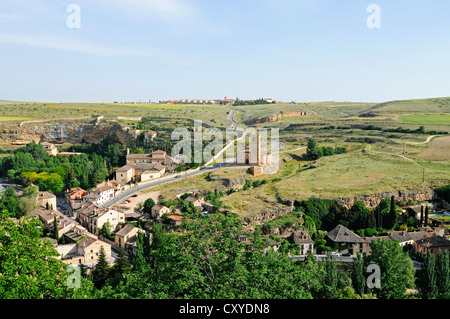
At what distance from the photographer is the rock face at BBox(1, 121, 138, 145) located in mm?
65500

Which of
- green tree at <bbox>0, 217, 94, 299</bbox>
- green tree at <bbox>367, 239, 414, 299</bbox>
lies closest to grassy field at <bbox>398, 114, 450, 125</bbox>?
green tree at <bbox>367, 239, 414, 299</bbox>

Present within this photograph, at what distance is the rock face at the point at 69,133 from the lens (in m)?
65.5

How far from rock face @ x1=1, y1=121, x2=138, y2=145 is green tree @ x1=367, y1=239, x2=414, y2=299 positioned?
160ft

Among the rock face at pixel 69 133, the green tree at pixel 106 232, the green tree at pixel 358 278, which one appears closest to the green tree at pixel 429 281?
the green tree at pixel 358 278

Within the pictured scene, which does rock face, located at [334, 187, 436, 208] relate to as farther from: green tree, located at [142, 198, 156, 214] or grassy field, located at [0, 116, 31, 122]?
grassy field, located at [0, 116, 31, 122]

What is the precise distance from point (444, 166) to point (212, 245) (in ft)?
150

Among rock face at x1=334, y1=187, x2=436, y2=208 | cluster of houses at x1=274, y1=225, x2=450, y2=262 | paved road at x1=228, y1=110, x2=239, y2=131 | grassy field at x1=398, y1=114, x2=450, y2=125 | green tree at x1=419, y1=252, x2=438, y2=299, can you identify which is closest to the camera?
green tree at x1=419, y1=252, x2=438, y2=299

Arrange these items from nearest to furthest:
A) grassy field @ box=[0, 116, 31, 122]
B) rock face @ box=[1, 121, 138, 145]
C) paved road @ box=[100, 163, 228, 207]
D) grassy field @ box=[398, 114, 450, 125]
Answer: paved road @ box=[100, 163, 228, 207]
rock face @ box=[1, 121, 138, 145]
grassy field @ box=[0, 116, 31, 122]
grassy field @ box=[398, 114, 450, 125]

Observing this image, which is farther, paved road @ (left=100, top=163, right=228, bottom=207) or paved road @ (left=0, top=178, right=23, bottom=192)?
paved road @ (left=0, top=178, right=23, bottom=192)

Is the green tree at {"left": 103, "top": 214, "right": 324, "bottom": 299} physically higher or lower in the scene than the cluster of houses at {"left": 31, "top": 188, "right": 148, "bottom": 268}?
higher

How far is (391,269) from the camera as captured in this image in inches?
825

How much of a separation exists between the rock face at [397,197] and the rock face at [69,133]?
3842 cm

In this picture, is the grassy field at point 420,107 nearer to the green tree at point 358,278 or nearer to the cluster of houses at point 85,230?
the cluster of houses at point 85,230
